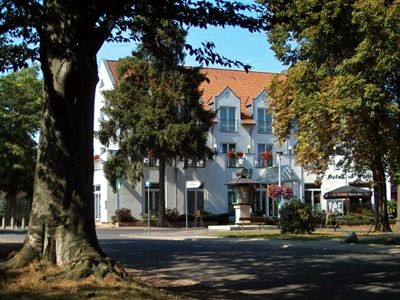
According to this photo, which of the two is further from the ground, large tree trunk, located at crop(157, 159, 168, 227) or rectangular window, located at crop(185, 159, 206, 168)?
rectangular window, located at crop(185, 159, 206, 168)

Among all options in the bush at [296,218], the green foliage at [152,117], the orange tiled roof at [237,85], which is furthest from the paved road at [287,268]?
the orange tiled roof at [237,85]

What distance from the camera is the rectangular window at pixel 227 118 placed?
57562 millimetres

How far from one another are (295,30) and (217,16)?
17.0m

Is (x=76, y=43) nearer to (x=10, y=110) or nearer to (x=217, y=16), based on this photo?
(x=217, y=16)

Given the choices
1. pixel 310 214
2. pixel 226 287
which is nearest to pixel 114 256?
pixel 226 287

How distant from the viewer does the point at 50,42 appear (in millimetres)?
8961

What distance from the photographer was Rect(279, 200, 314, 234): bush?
28.0 meters

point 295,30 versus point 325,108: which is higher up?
point 295,30

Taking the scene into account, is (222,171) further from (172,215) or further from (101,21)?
(101,21)

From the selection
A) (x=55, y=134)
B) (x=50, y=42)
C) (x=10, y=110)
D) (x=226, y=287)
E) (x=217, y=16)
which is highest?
(x=10, y=110)

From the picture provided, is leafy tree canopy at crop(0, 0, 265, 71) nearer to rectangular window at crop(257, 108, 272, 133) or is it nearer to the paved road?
the paved road

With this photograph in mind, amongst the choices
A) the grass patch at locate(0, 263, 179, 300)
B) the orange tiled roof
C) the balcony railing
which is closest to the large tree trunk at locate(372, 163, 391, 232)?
the grass patch at locate(0, 263, 179, 300)

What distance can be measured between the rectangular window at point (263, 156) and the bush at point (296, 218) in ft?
93.4

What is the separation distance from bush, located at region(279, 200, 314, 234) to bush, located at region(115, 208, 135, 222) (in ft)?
73.6
